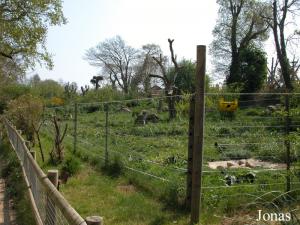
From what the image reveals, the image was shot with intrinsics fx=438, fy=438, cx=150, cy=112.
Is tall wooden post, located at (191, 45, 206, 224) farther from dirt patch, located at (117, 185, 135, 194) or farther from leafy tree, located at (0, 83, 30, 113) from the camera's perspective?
leafy tree, located at (0, 83, 30, 113)

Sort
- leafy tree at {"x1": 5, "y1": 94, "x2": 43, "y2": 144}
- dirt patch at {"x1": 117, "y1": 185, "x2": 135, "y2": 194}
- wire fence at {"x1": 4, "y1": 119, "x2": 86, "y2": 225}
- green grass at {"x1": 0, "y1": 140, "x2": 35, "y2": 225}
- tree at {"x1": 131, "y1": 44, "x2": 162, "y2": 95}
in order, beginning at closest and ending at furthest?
wire fence at {"x1": 4, "y1": 119, "x2": 86, "y2": 225}
green grass at {"x1": 0, "y1": 140, "x2": 35, "y2": 225}
dirt patch at {"x1": 117, "y1": 185, "x2": 135, "y2": 194}
leafy tree at {"x1": 5, "y1": 94, "x2": 43, "y2": 144}
tree at {"x1": 131, "y1": 44, "x2": 162, "y2": 95}

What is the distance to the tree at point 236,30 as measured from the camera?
1615 inches

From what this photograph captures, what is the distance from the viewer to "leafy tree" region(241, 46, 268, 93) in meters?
38.2

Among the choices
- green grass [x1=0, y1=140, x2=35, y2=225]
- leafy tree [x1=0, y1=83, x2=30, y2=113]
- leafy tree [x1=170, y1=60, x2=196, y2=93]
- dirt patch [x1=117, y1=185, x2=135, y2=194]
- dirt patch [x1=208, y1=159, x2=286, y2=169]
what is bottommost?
green grass [x1=0, y1=140, x2=35, y2=225]

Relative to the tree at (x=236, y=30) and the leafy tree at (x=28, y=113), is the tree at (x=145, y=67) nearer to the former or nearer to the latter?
the tree at (x=236, y=30)

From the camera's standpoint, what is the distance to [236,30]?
148 ft

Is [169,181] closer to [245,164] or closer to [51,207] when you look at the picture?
[245,164]

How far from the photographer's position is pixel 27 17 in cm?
2534

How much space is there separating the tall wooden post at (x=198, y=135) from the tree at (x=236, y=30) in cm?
3319

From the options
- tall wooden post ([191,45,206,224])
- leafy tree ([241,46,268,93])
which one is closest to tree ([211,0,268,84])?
leafy tree ([241,46,268,93])

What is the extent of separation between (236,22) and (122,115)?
23834 millimetres

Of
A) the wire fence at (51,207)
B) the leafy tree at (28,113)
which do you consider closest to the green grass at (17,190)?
the wire fence at (51,207)

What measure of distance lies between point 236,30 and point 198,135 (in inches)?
1590

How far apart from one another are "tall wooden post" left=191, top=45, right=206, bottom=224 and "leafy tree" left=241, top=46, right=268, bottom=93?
3230 centimetres
